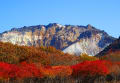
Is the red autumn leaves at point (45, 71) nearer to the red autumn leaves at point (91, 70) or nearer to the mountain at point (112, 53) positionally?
the red autumn leaves at point (91, 70)

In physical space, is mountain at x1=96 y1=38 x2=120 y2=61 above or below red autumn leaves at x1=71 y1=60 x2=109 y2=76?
above

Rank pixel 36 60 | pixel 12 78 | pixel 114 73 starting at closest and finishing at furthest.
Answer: pixel 12 78 < pixel 114 73 < pixel 36 60

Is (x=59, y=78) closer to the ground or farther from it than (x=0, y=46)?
closer to the ground

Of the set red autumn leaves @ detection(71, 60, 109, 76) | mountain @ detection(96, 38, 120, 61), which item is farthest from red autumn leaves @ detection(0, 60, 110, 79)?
mountain @ detection(96, 38, 120, 61)

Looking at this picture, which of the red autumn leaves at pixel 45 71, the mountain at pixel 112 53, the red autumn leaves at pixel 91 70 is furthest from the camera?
the mountain at pixel 112 53

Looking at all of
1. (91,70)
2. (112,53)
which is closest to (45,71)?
(91,70)

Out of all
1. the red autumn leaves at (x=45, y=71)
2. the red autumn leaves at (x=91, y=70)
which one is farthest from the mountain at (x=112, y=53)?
the red autumn leaves at (x=45, y=71)

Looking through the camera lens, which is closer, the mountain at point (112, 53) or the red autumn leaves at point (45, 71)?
the red autumn leaves at point (45, 71)

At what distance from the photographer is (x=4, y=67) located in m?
56.6

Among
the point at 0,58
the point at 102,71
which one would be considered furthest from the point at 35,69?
the point at 0,58

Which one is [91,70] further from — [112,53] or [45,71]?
[112,53]

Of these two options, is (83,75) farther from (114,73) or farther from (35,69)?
(35,69)

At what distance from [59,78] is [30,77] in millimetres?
5364

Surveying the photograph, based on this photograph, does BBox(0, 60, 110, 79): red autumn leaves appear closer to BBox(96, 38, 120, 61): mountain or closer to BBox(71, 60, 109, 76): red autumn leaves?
BBox(71, 60, 109, 76): red autumn leaves
